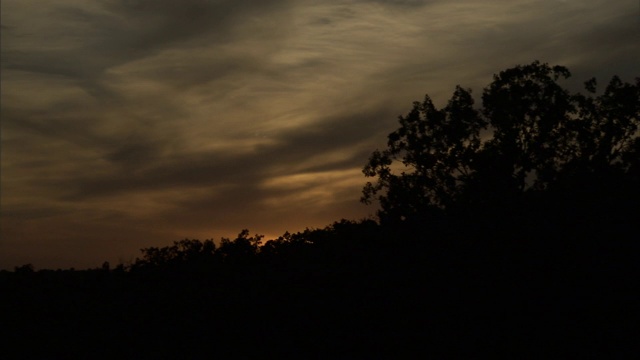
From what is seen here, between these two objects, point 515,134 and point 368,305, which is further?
point 515,134

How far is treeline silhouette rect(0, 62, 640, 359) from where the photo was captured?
13930 millimetres

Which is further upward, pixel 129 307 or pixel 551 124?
pixel 551 124

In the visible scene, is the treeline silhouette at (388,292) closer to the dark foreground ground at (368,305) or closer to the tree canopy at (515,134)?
the dark foreground ground at (368,305)

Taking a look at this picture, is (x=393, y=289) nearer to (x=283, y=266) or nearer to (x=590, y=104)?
(x=283, y=266)

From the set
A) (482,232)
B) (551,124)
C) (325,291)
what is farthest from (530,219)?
(551,124)

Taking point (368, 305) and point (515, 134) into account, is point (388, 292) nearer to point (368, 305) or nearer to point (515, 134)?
point (368, 305)

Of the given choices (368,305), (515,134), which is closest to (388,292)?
(368,305)

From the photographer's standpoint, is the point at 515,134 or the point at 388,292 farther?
the point at 515,134

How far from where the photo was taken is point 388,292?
1495 cm

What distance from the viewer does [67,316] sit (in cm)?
1498

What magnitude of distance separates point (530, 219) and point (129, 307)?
8371mm

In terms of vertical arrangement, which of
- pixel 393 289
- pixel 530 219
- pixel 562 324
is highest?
pixel 530 219

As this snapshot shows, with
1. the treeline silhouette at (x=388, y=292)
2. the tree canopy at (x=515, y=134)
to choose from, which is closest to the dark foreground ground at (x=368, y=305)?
the treeline silhouette at (x=388, y=292)

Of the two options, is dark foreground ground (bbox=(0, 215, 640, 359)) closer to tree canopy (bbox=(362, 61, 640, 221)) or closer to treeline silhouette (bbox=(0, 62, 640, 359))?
treeline silhouette (bbox=(0, 62, 640, 359))
